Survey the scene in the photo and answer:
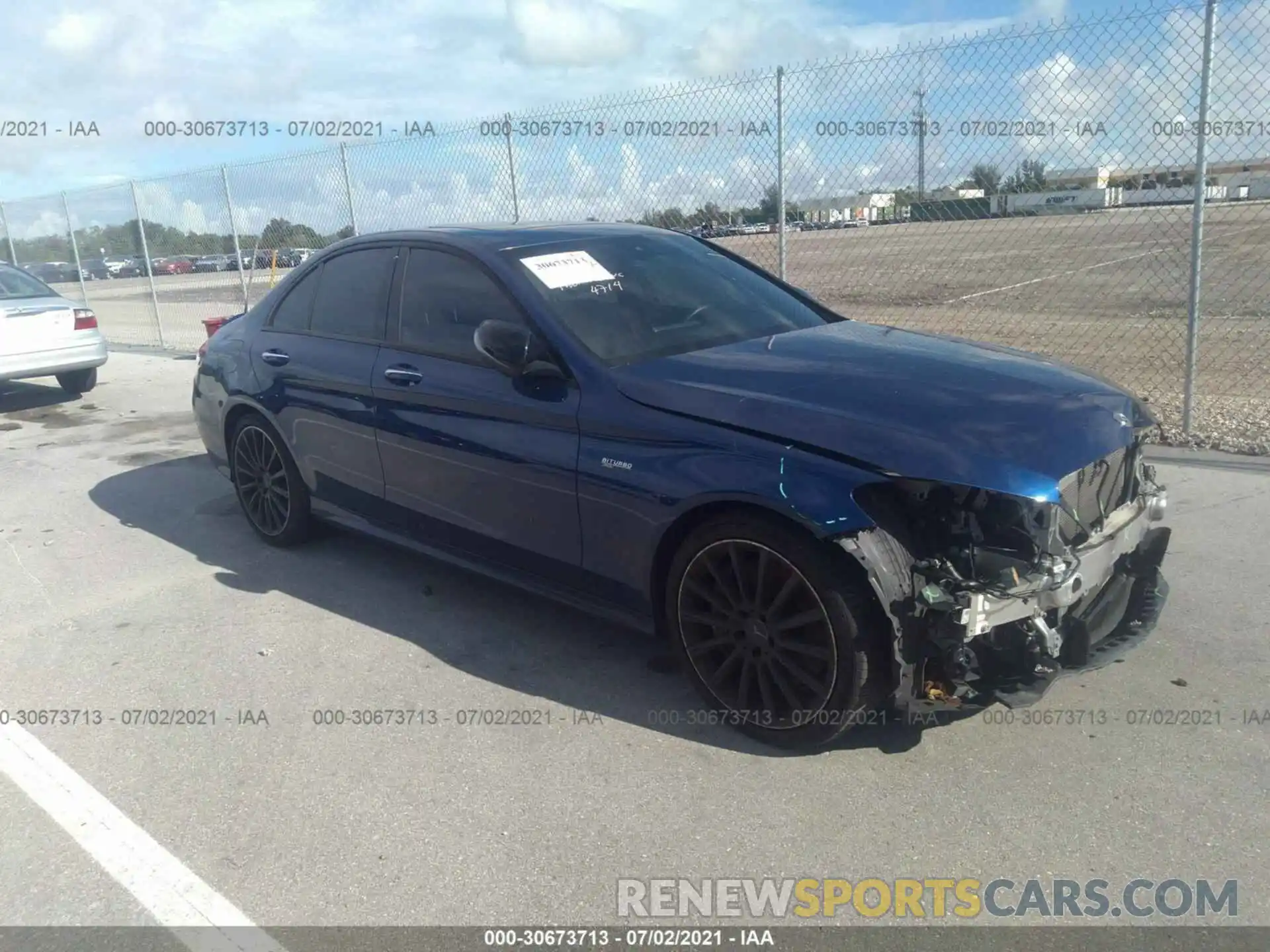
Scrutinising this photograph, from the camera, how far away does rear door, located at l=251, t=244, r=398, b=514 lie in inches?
187

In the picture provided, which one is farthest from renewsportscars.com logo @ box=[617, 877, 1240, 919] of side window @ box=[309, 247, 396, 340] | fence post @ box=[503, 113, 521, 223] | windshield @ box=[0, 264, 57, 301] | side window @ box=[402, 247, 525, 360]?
windshield @ box=[0, 264, 57, 301]

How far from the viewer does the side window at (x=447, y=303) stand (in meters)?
4.19

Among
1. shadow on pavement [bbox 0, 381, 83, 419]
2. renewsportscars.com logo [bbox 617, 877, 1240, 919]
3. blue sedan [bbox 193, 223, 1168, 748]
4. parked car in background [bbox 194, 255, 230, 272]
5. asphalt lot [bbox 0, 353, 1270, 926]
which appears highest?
parked car in background [bbox 194, 255, 230, 272]

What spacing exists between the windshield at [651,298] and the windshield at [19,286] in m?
9.34

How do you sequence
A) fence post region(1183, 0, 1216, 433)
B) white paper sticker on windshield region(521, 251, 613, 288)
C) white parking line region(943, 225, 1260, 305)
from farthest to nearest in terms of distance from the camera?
white parking line region(943, 225, 1260, 305), fence post region(1183, 0, 1216, 433), white paper sticker on windshield region(521, 251, 613, 288)

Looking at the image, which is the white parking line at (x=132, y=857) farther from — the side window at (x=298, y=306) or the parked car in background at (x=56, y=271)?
the parked car in background at (x=56, y=271)

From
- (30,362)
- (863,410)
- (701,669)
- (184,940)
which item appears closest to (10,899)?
(184,940)

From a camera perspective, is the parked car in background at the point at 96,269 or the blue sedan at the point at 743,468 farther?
→ the parked car in background at the point at 96,269

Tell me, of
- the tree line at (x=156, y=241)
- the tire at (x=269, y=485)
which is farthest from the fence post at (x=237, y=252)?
the tire at (x=269, y=485)

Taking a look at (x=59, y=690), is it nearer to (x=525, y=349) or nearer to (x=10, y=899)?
(x=10, y=899)

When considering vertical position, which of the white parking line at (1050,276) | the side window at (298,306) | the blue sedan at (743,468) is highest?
the side window at (298,306)

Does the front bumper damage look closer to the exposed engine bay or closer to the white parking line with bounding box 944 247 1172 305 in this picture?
the exposed engine bay

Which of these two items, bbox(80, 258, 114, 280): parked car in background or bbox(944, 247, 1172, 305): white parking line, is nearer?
bbox(944, 247, 1172, 305): white parking line

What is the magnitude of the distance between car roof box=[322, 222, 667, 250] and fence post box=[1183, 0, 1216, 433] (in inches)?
139
